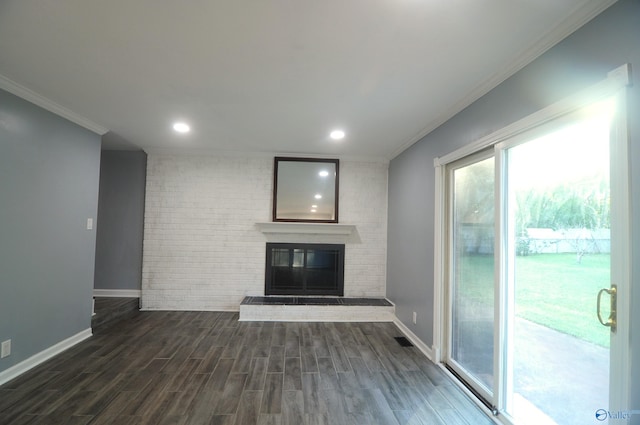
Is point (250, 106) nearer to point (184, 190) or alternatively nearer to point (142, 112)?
point (142, 112)

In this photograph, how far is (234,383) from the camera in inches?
93.8

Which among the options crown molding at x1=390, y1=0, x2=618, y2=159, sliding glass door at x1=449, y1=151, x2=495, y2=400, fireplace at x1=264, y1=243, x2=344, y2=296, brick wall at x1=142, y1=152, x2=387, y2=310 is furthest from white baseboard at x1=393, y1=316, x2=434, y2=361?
crown molding at x1=390, y1=0, x2=618, y2=159

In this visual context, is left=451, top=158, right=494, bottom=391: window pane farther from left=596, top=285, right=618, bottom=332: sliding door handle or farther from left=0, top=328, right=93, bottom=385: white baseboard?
left=0, top=328, right=93, bottom=385: white baseboard

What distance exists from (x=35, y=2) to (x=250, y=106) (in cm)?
148

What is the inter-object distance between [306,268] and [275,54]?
11.0 ft

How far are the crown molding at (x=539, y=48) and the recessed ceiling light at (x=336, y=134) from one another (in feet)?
3.79

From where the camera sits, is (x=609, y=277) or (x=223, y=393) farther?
(x=223, y=393)

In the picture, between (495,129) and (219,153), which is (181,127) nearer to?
(219,153)

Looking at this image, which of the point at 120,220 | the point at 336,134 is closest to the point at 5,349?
the point at 120,220

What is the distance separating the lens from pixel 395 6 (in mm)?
1411

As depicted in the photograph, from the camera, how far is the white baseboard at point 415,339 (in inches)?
117

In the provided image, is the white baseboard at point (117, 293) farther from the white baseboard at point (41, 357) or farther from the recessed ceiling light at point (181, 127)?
the recessed ceiling light at point (181, 127)

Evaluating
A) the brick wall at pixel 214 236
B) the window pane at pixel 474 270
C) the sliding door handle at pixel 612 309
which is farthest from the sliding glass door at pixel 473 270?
the brick wall at pixel 214 236

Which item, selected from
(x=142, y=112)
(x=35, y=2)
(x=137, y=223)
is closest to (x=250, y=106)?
(x=142, y=112)
